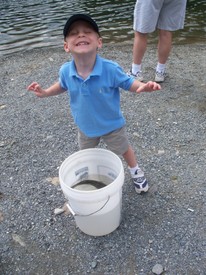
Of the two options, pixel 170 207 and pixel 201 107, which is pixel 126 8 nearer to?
pixel 201 107

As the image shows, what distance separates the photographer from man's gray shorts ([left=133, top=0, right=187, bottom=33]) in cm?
378

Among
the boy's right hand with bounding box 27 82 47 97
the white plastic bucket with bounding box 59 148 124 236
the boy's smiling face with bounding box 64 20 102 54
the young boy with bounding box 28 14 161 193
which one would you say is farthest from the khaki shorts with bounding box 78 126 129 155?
the boy's smiling face with bounding box 64 20 102 54

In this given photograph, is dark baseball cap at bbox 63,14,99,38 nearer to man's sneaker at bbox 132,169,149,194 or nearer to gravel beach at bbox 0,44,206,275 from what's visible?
man's sneaker at bbox 132,169,149,194

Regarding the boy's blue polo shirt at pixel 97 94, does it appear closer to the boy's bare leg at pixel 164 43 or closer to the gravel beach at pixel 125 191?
the gravel beach at pixel 125 191

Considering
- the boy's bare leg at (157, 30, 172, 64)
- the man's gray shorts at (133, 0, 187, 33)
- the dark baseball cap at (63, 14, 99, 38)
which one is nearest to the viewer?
the dark baseball cap at (63, 14, 99, 38)

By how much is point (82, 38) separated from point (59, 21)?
6.57 meters

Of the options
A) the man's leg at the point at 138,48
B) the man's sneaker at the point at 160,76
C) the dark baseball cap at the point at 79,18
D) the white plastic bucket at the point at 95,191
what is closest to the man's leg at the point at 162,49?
the man's sneaker at the point at 160,76

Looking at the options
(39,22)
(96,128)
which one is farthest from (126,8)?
(96,128)

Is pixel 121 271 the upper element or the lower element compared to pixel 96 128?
lower

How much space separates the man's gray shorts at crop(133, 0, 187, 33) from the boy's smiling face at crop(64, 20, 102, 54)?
1.95m

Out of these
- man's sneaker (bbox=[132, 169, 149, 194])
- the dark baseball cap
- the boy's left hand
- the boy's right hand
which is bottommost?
man's sneaker (bbox=[132, 169, 149, 194])

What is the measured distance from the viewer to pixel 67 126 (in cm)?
378

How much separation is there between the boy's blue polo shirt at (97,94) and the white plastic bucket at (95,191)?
200 mm

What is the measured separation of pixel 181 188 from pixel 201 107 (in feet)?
4.88
